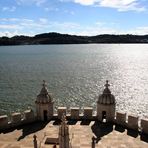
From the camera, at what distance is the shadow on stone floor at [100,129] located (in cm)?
2082

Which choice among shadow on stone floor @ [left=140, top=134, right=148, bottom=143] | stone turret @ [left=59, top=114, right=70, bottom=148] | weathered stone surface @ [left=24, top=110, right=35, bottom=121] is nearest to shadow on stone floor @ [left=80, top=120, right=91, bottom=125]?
weathered stone surface @ [left=24, top=110, right=35, bottom=121]

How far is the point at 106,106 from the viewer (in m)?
22.9

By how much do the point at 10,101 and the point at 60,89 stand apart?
534 inches

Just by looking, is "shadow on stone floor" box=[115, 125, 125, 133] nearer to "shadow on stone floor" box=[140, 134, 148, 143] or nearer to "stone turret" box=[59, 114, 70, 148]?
"shadow on stone floor" box=[140, 134, 148, 143]

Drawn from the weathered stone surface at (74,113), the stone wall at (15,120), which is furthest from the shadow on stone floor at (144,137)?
the stone wall at (15,120)

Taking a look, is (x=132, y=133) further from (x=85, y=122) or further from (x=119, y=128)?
(x=85, y=122)

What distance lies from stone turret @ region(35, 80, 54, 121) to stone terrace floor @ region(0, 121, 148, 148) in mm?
881

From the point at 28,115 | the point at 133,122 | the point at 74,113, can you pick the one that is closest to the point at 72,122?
the point at 74,113

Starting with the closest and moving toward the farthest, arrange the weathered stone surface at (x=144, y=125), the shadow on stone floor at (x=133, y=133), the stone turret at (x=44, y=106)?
the shadow on stone floor at (x=133, y=133) < the weathered stone surface at (x=144, y=125) < the stone turret at (x=44, y=106)

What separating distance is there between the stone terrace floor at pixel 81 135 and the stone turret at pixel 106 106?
0.89m

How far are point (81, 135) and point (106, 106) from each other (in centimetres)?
384

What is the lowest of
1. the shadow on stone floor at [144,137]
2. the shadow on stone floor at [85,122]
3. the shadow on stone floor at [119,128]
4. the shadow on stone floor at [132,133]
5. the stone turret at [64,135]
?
the shadow on stone floor at [144,137]

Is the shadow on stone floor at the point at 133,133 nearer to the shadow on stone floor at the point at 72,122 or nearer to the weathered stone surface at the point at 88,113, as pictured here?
the weathered stone surface at the point at 88,113

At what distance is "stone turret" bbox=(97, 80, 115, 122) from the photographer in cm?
2269
